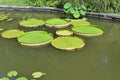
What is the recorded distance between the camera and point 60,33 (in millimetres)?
8070

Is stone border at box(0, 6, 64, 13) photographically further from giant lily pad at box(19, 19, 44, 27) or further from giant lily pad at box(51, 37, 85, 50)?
giant lily pad at box(51, 37, 85, 50)

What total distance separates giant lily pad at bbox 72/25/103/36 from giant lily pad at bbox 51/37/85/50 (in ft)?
1.38

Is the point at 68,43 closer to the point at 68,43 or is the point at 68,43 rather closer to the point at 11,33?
the point at 68,43

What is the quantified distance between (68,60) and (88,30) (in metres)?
1.80

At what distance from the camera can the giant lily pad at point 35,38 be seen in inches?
294

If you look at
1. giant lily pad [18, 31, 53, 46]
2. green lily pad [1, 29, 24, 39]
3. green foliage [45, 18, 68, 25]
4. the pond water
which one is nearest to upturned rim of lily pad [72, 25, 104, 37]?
the pond water

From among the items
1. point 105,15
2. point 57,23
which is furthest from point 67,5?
point 105,15

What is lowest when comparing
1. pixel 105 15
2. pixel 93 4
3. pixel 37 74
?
pixel 37 74

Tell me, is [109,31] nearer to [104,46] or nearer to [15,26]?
[104,46]

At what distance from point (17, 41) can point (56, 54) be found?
1462 millimetres

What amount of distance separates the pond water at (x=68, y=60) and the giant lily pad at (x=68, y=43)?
0.12 metres

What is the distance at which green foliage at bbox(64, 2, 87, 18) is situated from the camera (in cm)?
952

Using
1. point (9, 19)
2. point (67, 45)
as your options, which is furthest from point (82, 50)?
point (9, 19)

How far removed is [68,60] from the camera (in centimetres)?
673
